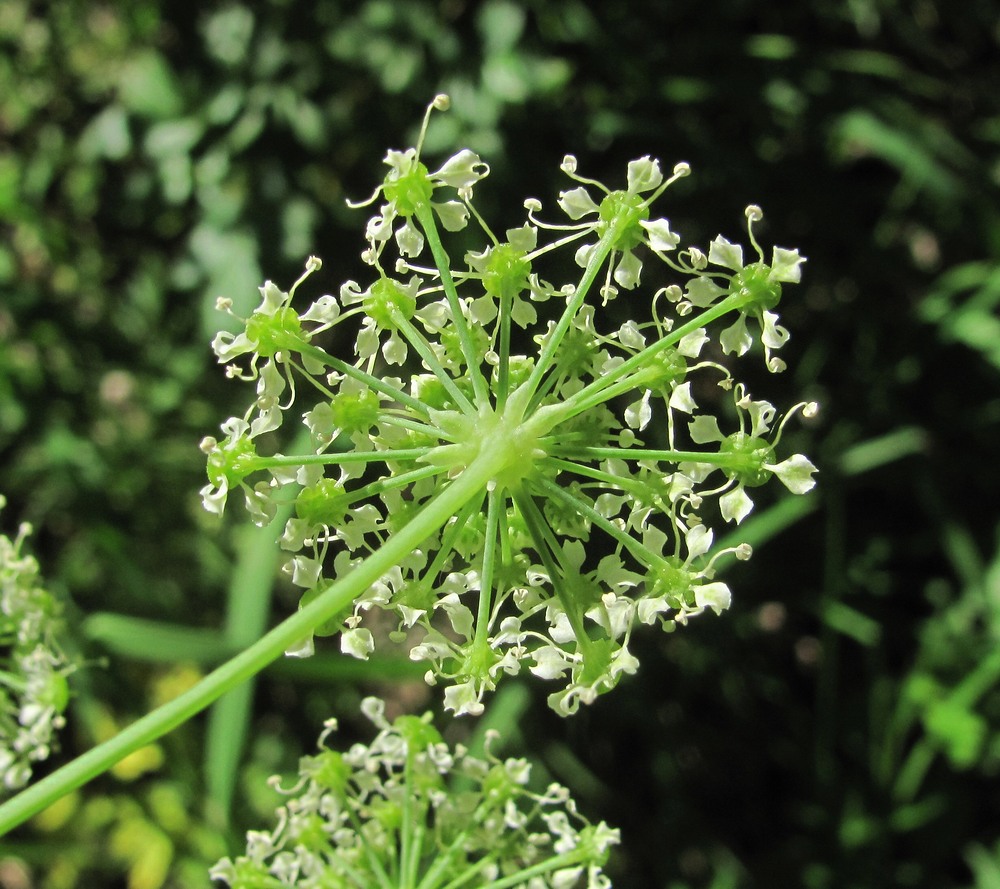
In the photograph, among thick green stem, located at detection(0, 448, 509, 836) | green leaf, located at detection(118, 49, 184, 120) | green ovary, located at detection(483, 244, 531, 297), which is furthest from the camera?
green leaf, located at detection(118, 49, 184, 120)

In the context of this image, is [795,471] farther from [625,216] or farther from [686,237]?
[686,237]

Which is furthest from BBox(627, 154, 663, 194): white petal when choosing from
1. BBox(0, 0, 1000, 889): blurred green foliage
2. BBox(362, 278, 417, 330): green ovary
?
BBox(0, 0, 1000, 889): blurred green foliage

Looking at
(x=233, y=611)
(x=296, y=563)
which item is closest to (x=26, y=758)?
(x=233, y=611)

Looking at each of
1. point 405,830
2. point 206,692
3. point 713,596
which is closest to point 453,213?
point 713,596

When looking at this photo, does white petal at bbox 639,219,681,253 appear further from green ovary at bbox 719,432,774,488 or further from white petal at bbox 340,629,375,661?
white petal at bbox 340,629,375,661

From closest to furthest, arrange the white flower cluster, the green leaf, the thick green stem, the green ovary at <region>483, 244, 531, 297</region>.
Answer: the thick green stem
the green ovary at <region>483, 244, 531, 297</region>
the white flower cluster
the green leaf

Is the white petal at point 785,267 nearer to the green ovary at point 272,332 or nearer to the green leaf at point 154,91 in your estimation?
the green ovary at point 272,332

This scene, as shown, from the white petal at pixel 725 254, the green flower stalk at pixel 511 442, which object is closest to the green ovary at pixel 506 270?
the green flower stalk at pixel 511 442
